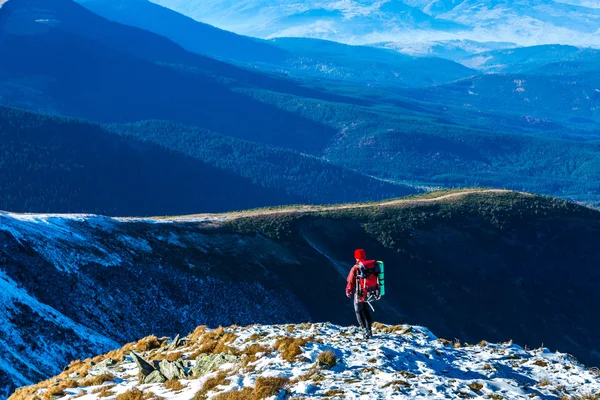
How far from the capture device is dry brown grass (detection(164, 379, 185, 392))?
31.2 m

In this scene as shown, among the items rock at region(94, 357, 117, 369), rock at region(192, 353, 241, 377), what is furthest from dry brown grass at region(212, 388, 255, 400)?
rock at region(94, 357, 117, 369)

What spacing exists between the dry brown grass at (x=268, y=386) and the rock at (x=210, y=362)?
3.45m

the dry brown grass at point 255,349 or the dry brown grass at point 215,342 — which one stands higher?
the dry brown grass at point 255,349

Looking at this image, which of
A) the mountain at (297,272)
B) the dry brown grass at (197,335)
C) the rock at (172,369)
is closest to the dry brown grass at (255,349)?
the rock at (172,369)

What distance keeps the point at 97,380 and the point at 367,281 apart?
13.7 m

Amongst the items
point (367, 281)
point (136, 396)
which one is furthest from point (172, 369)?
point (367, 281)

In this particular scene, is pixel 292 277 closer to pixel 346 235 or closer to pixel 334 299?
pixel 334 299

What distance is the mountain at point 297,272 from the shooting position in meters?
69.9

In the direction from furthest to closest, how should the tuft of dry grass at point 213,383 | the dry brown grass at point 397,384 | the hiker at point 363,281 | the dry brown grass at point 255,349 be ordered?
1. the hiker at point 363,281
2. the dry brown grass at point 255,349
3. the tuft of dry grass at point 213,383
4. the dry brown grass at point 397,384

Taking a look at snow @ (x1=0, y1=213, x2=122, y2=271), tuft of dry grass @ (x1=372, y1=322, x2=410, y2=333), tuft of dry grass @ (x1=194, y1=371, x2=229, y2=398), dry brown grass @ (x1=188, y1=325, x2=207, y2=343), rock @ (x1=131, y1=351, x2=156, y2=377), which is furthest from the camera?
snow @ (x1=0, y1=213, x2=122, y2=271)

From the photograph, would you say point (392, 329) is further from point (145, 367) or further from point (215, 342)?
point (145, 367)

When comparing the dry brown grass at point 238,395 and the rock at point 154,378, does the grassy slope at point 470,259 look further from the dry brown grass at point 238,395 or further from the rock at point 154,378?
the dry brown grass at point 238,395

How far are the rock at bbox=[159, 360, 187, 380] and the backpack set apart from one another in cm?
937

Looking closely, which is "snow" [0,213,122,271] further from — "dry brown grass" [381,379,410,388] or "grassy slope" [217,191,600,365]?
"dry brown grass" [381,379,410,388]
